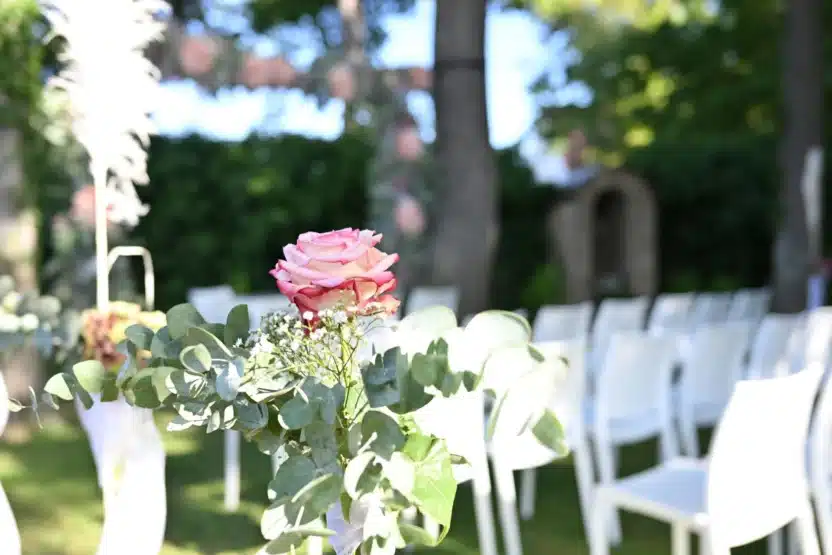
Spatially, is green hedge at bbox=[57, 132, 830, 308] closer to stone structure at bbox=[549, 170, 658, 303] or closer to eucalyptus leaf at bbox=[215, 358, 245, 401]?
stone structure at bbox=[549, 170, 658, 303]

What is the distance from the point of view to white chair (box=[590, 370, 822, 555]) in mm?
2090

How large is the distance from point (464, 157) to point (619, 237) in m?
5.71

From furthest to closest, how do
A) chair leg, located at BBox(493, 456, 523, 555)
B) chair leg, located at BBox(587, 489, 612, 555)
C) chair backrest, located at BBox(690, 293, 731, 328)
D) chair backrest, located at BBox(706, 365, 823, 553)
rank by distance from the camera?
chair backrest, located at BBox(690, 293, 731, 328) < chair leg, located at BBox(493, 456, 523, 555) < chair leg, located at BBox(587, 489, 612, 555) < chair backrest, located at BBox(706, 365, 823, 553)

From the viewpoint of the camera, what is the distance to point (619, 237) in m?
10.8

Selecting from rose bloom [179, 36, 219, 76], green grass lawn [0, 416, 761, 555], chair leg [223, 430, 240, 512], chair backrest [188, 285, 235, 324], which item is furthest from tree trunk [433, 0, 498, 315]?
chair leg [223, 430, 240, 512]

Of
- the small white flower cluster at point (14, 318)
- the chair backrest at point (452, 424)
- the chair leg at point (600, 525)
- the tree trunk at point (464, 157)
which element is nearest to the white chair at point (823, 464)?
the chair leg at point (600, 525)

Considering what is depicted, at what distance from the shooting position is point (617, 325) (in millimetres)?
5004

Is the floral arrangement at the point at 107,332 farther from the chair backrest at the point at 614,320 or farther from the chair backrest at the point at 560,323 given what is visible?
the chair backrest at the point at 614,320

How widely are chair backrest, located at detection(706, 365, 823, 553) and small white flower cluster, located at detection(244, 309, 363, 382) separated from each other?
3.99 ft

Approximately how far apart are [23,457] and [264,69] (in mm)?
3248

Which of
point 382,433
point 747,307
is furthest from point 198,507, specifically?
point 747,307

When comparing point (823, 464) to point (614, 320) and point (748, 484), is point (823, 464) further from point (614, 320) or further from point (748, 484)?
point (614, 320)

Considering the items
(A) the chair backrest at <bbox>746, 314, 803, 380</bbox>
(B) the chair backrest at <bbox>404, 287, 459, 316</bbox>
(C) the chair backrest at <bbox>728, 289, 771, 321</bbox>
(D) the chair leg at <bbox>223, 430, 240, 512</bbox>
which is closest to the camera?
(A) the chair backrest at <bbox>746, 314, 803, 380</bbox>

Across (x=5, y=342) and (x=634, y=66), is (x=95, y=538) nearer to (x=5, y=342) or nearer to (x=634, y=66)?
(x=5, y=342)
